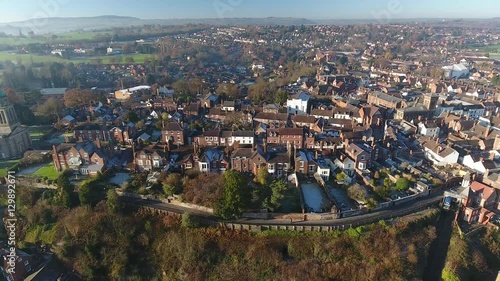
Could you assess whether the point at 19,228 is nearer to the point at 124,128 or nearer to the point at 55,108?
the point at 124,128

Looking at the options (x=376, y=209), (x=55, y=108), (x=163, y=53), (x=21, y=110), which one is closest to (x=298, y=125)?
(x=376, y=209)

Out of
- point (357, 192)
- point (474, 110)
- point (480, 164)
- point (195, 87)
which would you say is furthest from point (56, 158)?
point (474, 110)

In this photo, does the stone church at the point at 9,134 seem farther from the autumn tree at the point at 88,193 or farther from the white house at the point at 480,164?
the white house at the point at 480,164

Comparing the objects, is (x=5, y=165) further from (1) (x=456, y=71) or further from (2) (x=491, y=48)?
(2) (x=491, y=48)

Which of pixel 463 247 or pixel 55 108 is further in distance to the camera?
pixel 55 108

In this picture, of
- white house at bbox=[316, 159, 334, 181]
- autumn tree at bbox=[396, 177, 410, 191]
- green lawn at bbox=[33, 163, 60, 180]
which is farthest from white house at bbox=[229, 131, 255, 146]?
green lawn at bbox=[33, 163, 60, 180]

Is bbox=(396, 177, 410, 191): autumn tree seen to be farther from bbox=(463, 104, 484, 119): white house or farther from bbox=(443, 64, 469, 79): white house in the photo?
bbox=(443, 64, 469, 79): white house

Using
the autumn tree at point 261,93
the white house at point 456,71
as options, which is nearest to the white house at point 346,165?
the autumn tree at point 261,93
